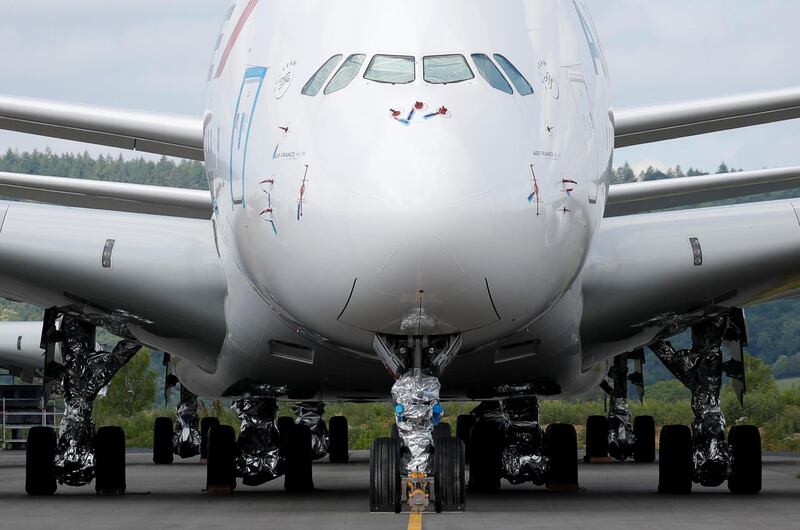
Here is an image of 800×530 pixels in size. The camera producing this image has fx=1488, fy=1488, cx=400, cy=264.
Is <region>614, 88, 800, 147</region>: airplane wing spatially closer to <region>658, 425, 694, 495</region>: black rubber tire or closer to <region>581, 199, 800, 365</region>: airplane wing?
<region>581, 199, 800, 365</region>: airplane wing

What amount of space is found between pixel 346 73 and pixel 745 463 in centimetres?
705

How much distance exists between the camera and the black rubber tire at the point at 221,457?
16.0 metres

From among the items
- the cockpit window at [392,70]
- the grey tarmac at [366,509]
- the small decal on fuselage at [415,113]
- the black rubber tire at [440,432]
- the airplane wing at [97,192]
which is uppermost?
the airplane wing at [97,192]

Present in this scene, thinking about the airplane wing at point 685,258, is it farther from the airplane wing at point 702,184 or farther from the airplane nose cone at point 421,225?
the airplane wing at point 702,184

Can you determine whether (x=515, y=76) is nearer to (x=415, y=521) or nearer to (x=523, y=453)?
(x=415, y=521)

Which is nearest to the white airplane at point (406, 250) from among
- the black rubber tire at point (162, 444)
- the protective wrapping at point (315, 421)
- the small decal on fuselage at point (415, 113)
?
the small decal on fuselage at point (415, 113)

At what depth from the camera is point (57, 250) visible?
13922 mm

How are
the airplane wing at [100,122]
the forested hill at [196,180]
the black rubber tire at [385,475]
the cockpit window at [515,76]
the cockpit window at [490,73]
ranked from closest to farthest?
the cockpit window at [490,73] < the cockpit window at [515,76] < the black rubber tire at [385,475] < the airplane wing at [100,122] < the forested hill at [196,180]

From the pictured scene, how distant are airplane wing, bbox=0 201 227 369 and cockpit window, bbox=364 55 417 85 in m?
3.50

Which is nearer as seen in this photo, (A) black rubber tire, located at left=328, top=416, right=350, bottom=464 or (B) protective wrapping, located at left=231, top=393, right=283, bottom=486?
(B) protective wrapping, located at left=231, top=393, right=283, bottom=486

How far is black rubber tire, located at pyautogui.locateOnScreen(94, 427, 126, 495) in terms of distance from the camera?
611 inches

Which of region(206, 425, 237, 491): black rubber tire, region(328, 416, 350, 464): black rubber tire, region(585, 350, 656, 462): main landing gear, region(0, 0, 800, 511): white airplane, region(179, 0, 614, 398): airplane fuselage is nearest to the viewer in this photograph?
region(179, 0, 614, 398): airplane fuselage

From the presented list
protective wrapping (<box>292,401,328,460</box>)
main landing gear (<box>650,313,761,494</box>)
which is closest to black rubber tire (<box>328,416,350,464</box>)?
protective wrapping (<box>292,401,328,460</box>)

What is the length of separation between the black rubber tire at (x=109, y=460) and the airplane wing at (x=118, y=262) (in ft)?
5.95
